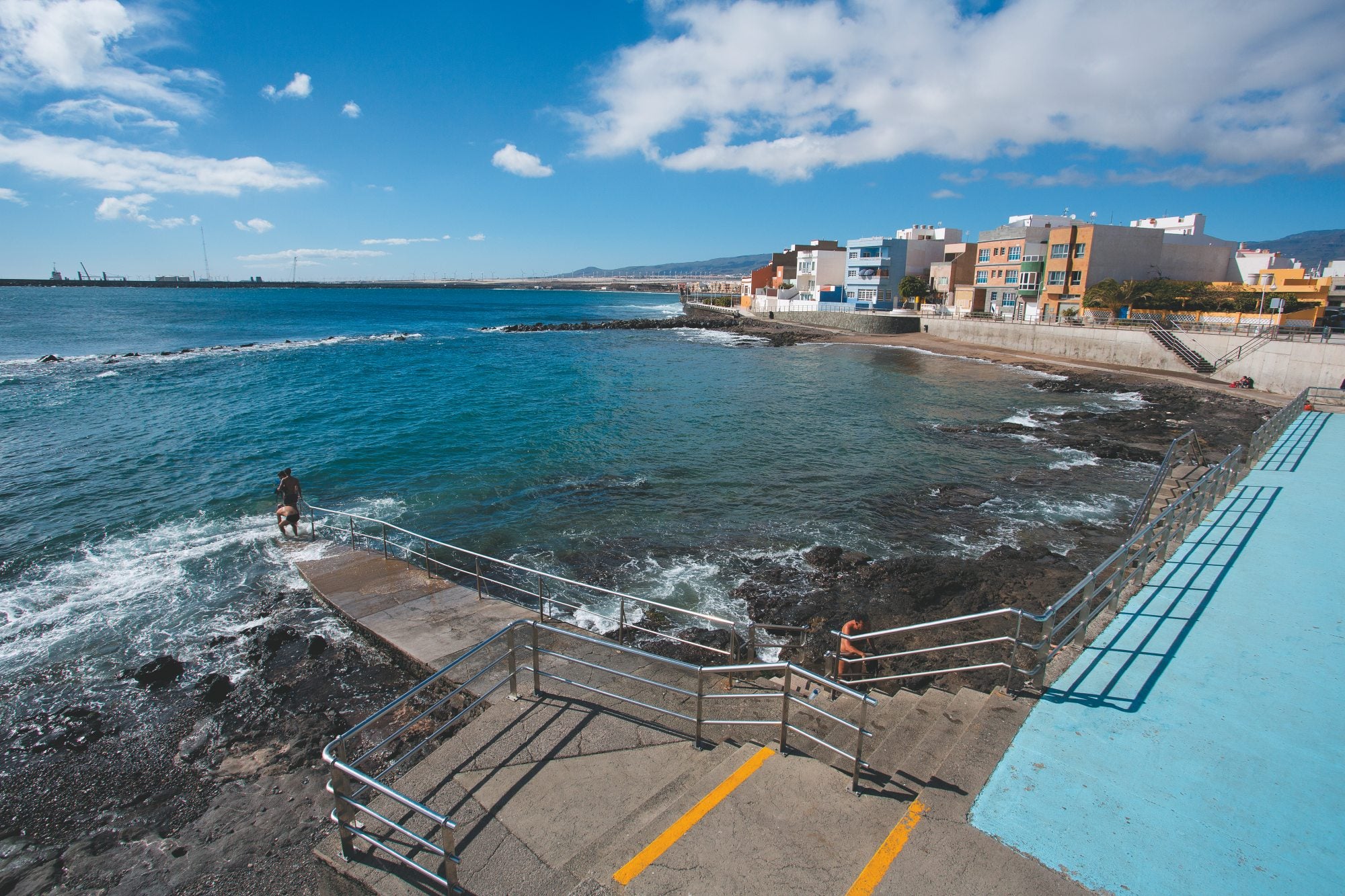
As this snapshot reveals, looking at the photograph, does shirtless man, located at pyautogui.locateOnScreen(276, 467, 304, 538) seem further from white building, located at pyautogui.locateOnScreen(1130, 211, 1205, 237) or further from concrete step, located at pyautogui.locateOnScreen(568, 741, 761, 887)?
white building, located at pyautogui.locateOnScreen(1130, 211, 1205, 237)

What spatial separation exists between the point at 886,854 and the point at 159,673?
10.4m

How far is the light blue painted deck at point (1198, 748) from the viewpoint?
13.8 ft

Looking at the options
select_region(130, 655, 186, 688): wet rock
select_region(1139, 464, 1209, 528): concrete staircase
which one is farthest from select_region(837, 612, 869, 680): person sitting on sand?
select_region(130, 655, 186, 688): wet rock

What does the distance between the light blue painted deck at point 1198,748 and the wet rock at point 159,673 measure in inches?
422

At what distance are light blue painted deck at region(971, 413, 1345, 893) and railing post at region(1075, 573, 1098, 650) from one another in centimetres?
17

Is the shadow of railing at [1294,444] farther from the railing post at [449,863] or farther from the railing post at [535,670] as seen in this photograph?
the railing post at [449,863]

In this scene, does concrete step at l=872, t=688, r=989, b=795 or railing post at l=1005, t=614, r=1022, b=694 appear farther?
railing post at l=1005, t=614, r=1022, b=694

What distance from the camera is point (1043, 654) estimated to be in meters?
6.09

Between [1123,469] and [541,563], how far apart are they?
19350mm

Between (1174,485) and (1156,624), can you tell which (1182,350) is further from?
(1156,624)

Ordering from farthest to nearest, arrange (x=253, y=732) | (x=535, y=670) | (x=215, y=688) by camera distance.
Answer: (x=215, y=688) → (x=253, y=732) → (x=535, y=670)

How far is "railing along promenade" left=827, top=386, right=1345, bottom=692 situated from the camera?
20.4ft

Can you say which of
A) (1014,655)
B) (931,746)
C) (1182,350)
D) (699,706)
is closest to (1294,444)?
(1014,655)

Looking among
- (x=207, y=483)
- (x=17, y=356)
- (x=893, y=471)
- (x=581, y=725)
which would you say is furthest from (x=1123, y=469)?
(x=17, y=356)
